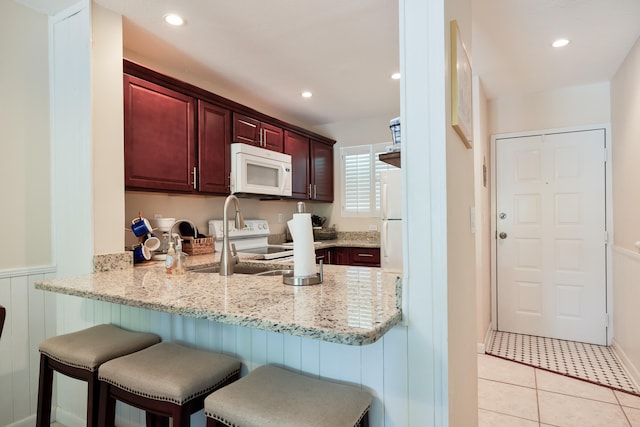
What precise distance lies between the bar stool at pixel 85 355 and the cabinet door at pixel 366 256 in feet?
8.24

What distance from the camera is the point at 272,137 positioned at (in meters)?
3.45

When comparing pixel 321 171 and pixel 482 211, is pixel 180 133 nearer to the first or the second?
pixel 321 171

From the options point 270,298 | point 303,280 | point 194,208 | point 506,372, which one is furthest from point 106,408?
point 506,372

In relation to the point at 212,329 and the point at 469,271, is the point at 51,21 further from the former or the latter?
the point at 469,271

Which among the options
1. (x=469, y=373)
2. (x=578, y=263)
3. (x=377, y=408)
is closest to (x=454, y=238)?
(x=377, y=408)

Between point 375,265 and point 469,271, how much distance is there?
2.15 meters

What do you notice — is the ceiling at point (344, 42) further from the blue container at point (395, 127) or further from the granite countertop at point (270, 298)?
the granite countertop at point (270, 298)

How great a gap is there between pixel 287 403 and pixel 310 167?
3213 millimetres

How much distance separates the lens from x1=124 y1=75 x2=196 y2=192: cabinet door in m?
2.15

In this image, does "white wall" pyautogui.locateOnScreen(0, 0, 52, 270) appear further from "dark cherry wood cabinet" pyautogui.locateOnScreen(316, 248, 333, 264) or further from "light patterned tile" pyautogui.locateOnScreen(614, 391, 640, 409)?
"light patterned tile" pyautogui.locateOnScreen(614, 391, 640, 409)

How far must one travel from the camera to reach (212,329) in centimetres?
155

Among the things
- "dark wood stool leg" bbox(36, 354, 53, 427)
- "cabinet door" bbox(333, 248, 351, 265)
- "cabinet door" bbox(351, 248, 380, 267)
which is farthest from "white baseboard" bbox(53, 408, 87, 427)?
"cabinet door" bbox(351, 248, 380, 267)

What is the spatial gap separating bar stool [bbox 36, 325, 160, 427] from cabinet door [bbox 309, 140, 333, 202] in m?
2.75

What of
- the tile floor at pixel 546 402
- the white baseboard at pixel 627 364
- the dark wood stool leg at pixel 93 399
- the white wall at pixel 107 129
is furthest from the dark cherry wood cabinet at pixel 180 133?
the white baseboard at pixel 627 364
